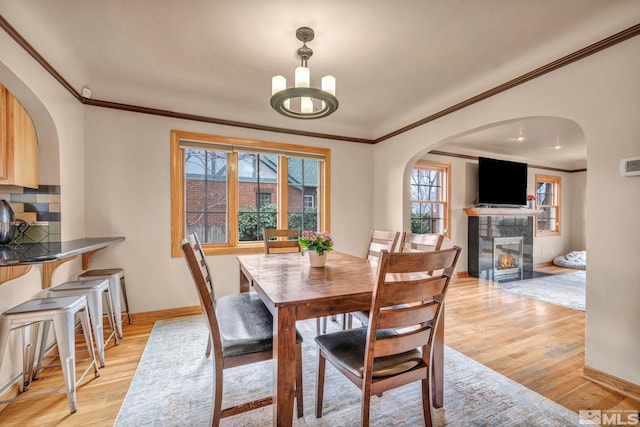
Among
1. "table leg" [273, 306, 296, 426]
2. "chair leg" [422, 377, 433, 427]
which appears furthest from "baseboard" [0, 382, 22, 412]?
"chair leg" [422, 377, 433, 427]

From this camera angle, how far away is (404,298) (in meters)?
1.23

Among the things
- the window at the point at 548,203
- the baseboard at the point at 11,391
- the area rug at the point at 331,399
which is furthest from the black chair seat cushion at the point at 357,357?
the window at the point at 548,203

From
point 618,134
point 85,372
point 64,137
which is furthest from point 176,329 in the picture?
point 618,134

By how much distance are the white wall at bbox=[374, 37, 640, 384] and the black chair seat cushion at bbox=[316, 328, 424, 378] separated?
5.19 feet

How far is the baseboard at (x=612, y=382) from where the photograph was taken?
1.80 metres

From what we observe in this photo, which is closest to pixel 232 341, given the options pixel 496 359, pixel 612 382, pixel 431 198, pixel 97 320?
pixel 97 320

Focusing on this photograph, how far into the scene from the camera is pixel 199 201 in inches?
137

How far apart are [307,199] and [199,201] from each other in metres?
1.47

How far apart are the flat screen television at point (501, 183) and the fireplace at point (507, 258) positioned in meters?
0.73

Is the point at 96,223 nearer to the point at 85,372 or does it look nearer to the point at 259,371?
the point at 85,372

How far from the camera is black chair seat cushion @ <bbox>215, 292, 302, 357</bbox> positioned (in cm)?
147

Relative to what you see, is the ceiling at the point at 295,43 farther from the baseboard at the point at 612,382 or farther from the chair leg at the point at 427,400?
the chair leg at the point at 427,400

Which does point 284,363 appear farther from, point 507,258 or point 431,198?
point 507,258

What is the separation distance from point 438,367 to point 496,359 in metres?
1.00
